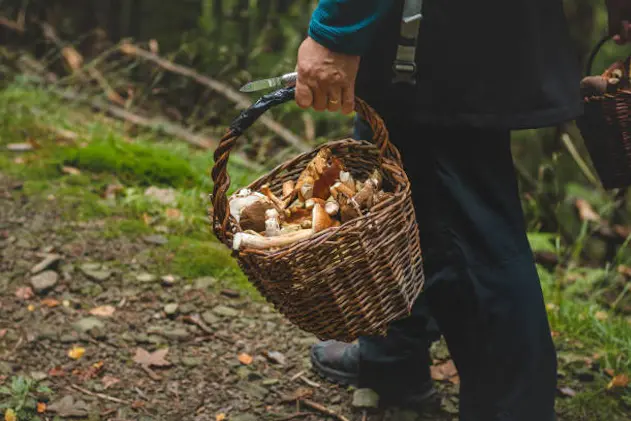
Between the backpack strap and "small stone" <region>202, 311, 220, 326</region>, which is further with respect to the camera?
"small stone" <region>202, 311, 220, 326</region>

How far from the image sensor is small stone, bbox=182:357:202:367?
2443 mm

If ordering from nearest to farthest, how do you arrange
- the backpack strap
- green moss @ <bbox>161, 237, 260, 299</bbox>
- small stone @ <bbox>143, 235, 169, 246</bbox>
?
1. the backpack strap
2. green moss @ <bbox>161, 237, 260, 299</bbox>
3. small stone @ <bbox>143, 235, 169, 246</bbox>

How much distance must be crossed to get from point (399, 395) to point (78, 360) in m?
1.08

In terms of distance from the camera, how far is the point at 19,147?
384 cm

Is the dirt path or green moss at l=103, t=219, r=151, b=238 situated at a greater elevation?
green moss at l=103, t=219, r=151, b=238

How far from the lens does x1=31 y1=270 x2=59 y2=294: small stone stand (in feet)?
8.93

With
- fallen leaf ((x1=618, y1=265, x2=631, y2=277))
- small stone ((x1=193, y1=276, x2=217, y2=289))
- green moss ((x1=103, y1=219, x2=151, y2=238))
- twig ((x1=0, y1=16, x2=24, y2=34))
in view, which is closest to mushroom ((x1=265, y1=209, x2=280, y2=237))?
small stone ((x1=193, y1=276, x2=217, y2=289))

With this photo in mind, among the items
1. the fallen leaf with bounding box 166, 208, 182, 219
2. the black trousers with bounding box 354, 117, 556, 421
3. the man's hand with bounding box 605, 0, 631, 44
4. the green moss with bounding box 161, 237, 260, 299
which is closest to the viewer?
the black trousers with bounding box 354, 117, 556, 421

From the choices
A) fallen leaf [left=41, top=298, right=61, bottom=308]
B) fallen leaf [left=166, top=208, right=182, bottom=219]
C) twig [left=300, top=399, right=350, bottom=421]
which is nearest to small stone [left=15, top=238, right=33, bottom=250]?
fallen leaf [left=41, top=298, right=61, bottom=308]

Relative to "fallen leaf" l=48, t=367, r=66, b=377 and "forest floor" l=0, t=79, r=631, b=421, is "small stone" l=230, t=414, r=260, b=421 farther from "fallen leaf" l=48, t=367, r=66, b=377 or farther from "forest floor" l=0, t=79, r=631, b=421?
"fallen leaf" l=48, t=367, r=66, b=377

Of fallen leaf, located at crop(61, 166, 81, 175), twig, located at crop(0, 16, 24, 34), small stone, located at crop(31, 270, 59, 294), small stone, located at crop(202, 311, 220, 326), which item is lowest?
small stone, located at crop(202, 311, 220, 326)

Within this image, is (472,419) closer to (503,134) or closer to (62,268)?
(503,134)

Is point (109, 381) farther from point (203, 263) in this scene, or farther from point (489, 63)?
point (489, 63)

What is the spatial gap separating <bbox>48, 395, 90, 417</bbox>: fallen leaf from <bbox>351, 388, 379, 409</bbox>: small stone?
2.72 feet
